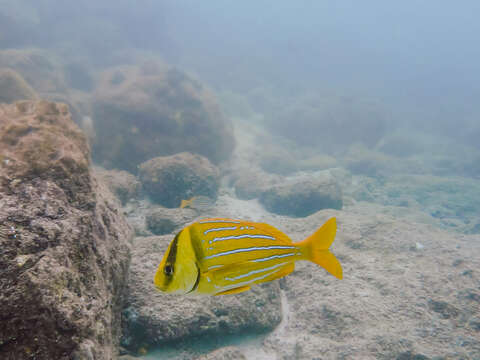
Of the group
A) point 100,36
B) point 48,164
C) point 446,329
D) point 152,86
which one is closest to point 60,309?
point 48,164

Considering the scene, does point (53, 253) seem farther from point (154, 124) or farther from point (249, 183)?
point (154, 124)

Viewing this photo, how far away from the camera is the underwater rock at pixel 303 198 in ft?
27.3

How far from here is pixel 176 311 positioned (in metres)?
2.51

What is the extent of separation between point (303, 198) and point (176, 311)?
6.53m

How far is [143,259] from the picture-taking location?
287 centimetres

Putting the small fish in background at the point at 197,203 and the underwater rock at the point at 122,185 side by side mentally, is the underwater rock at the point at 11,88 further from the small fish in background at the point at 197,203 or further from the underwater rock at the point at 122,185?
the small fish in background at the point at 197,203

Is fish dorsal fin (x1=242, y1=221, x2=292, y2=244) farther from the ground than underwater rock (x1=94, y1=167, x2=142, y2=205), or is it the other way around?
fish dorsal fin (x1=242, y1=221, x2=292, y2=244)

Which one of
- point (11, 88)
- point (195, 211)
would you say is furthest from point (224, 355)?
point (11, 88)

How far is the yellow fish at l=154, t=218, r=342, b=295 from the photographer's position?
96 centimetres

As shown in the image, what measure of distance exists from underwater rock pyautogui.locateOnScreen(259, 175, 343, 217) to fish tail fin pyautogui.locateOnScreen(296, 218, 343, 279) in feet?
23.4

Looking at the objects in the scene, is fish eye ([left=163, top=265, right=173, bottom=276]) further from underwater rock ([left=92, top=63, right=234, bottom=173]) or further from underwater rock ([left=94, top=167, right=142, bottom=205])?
underwater rock ([left=92, top=63, right=234, bottom=173])

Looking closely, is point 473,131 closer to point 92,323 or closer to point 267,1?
point 92,323

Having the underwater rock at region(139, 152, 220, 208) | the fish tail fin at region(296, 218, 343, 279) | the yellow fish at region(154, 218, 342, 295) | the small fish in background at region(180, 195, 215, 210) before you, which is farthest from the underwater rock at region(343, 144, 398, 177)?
the yellow fish at region(154, 218, 342, 295)

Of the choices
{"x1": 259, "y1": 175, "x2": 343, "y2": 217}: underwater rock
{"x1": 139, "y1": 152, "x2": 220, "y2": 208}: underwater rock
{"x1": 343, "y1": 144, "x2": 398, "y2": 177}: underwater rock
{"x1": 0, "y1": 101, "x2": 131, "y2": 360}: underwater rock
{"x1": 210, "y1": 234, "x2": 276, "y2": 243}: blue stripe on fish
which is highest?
{"x1": 210, "y1": 234, "x2": 276, "y2": 243}: blue stripe on fish
